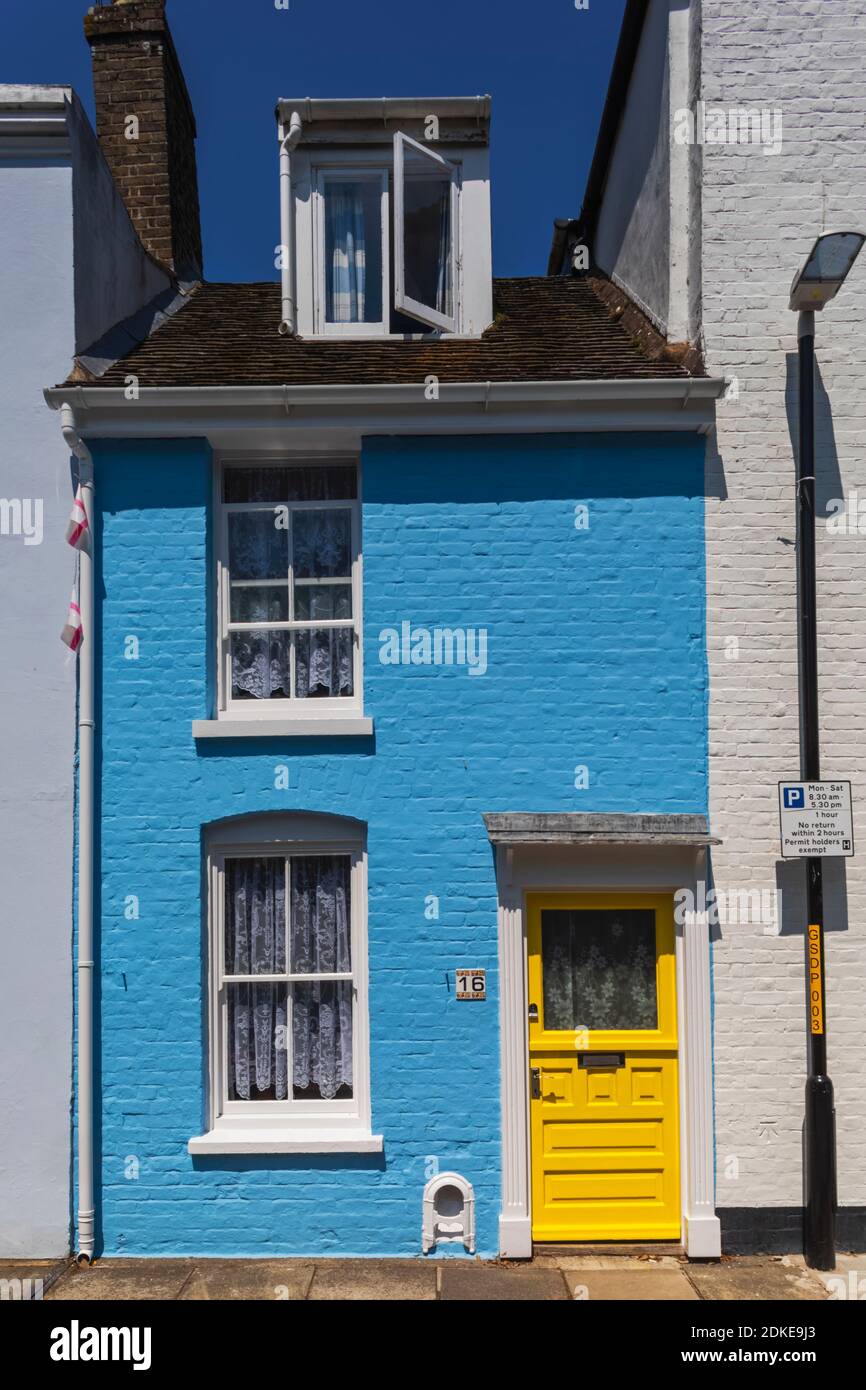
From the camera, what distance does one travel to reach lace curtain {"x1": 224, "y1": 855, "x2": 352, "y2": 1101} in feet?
24.5

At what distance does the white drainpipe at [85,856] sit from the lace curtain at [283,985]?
3.10ft

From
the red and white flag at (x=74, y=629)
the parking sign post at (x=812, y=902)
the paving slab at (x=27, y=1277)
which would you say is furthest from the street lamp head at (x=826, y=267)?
the paving slab at (x=27, y=1277)

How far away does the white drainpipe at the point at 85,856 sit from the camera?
709 centimetres

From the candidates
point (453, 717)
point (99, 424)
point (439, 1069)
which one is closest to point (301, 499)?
point (99, 424)

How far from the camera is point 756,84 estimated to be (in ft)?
25.5

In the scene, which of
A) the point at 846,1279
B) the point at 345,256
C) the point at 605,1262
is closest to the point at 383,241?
the point at 345,256

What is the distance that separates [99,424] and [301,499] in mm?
1511

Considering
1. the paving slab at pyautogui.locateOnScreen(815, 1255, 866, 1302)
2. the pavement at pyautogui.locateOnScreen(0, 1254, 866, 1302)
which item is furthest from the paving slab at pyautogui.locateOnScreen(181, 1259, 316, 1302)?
the paving slab at pyautogui.locateOnScreen(815, 1255, 866, 1302)

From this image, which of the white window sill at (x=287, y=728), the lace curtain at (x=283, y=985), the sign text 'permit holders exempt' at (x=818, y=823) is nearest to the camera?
the sign text 'permit holders exempt' at (x=818, y=823)

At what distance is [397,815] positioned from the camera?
7.36 m

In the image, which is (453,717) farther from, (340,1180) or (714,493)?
(340,1180)

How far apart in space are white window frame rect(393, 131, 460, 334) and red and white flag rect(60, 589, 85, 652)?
3.35m

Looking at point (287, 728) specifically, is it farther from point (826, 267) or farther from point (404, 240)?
point (826, 267)

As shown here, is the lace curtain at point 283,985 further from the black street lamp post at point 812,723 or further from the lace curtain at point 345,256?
the lace curtain at point 345,256
